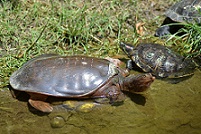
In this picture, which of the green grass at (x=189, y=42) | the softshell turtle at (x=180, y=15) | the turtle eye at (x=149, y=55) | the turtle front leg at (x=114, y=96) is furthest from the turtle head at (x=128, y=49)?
the softshell turtle at (x=180, y=15)

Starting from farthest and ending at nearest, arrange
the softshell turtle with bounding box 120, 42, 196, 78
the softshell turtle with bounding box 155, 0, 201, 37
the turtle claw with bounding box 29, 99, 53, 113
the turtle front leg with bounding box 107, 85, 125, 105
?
1. the softshell turtle with bounding box 155, 0, 201, 37
2. the softshell turtle with bounding box 120, 42, 196, 78
3. the turtle front leg with bounding box 107, 85, 125, 105
4. the turtle claw with bounding box 29, 99, 53, 113

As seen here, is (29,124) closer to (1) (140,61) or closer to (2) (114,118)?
(2) (114,118)

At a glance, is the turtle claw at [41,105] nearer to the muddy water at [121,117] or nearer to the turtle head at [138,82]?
the muddy water at [121,117]

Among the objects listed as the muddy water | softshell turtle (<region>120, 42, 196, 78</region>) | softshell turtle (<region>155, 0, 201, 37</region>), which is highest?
softshell turtle (<region>155, 0, 201, 37</region>)

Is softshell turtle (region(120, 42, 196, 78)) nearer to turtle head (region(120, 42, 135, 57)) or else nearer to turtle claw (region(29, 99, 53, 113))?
turtle head (region(120, 42, 135, 57))

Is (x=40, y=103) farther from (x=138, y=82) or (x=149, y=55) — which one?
(x=149, y=55)

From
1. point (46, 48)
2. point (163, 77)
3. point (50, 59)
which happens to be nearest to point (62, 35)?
point (46, 48)

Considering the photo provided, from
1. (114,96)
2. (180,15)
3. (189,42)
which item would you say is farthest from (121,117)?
(180,15)

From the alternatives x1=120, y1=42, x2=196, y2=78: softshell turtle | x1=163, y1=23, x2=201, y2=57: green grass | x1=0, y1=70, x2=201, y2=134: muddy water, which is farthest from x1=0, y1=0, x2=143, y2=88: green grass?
x1=0, y1=70, x2=201, y2=134: muddy water
